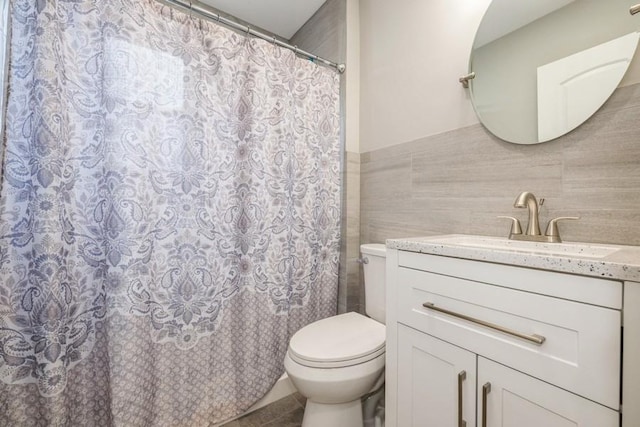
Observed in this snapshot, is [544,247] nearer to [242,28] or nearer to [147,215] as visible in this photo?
[147,215]

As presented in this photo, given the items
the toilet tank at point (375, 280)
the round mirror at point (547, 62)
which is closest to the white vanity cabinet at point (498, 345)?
the toilet tank at point (375, 280)

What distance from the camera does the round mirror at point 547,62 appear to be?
88 centimetres

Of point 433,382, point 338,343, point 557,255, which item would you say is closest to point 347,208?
point 338,343

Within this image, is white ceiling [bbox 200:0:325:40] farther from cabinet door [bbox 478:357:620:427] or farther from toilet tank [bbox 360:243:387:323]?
cabinet door [bbox 478:357:620:427]

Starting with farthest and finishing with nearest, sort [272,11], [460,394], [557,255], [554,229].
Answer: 1. [272,11]
2. [554,229]
3. [460,394]
4. [557,255]

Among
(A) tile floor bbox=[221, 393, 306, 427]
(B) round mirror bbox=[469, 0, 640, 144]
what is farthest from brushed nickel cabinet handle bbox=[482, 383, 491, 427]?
(A) tile floor bbox=[221, 393, 306, 427]

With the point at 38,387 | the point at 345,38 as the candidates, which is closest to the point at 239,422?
the point at 38,387

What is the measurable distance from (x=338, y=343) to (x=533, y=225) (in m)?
0.85

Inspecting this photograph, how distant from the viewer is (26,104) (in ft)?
3.10

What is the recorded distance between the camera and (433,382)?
2.77 feet

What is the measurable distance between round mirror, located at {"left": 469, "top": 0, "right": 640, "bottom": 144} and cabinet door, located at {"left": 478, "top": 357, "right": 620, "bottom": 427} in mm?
807

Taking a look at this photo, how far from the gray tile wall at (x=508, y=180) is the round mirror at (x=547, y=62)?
0.05m

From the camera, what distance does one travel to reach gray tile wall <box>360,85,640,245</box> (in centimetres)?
85

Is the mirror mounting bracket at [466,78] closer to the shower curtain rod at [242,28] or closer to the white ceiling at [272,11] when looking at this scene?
the shower curtain rod at [242,28]
